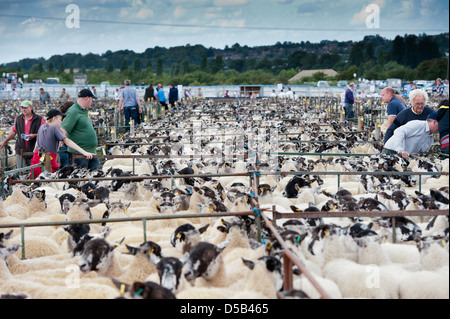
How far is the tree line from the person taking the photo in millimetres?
61094

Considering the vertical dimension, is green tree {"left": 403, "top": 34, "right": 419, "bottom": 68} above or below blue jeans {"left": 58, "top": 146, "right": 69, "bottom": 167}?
above

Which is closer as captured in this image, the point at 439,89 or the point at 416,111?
the point at 416,111

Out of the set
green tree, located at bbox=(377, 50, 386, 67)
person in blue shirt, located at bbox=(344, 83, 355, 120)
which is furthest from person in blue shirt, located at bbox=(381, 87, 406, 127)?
green tree, located at bbox=(377, 50, 386, 67)

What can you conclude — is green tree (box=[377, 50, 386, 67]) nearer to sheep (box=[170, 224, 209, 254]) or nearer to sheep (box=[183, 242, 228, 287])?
sheep (box=[170, 224, 209, 254])

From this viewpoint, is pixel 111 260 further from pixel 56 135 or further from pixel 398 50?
pixel 398 50

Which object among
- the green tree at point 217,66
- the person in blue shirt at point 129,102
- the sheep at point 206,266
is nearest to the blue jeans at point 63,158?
the sheep at point 206,266

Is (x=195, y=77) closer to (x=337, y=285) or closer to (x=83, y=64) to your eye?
(x=83, y=64)

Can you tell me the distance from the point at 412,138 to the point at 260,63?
9981cm

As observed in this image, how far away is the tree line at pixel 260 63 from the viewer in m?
61.1

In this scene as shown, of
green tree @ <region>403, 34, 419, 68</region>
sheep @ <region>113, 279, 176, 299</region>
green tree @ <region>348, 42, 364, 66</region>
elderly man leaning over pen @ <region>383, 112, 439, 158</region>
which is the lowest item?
sheep @ <region>113, 279, 176, 299</region>

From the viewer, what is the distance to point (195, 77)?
78938 millimetres

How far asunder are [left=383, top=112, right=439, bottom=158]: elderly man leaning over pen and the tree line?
46.2 m

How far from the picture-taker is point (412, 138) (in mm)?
7277

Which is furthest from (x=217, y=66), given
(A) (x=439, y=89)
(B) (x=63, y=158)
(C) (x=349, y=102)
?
(B) (x=63, y=158)
